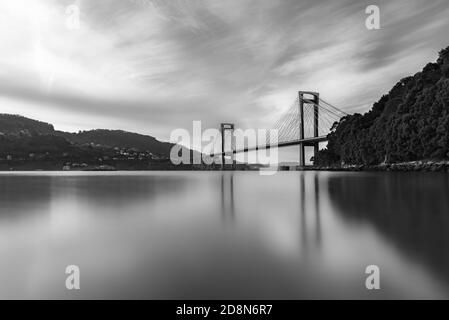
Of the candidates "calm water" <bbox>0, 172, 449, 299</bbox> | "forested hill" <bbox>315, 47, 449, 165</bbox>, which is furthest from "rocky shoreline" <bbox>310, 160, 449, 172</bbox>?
"calm water" <bbox>0, 172, 449, 299</bbox>

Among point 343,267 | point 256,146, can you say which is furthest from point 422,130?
point 343,267

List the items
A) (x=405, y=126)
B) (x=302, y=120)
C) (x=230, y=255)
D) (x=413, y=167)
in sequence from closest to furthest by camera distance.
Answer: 1. (x=230, y=255)
2. (x=413, y=167)
3. (x=405, y=126)
4. (x=302, y=120)

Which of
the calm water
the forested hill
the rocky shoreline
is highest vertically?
the forested hill

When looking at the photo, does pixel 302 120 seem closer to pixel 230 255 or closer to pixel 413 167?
pixel 413 167

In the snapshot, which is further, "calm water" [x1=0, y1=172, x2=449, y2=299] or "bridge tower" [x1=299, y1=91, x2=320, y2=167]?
"bridge tower" [x1=299, y1=91, x2=320, y2=167]

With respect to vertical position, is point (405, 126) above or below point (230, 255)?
above

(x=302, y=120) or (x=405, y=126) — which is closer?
(x=405, y=126)

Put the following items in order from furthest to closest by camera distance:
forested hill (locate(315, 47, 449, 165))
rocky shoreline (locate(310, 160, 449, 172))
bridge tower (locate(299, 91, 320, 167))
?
bridge tower (locate(299, 91, 320, 167)) → forested hill (locate(315, 47, 449, 165)) → rocky shoreline (locate(310, 160, 449, 172))

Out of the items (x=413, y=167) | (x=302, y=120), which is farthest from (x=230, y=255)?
(x=302, y=120)

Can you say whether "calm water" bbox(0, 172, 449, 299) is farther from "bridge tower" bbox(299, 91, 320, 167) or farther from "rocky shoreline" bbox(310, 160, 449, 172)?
"bridge tower" bbox(299, 91, 320, 167)

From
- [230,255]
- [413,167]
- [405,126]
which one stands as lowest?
[230,255]
